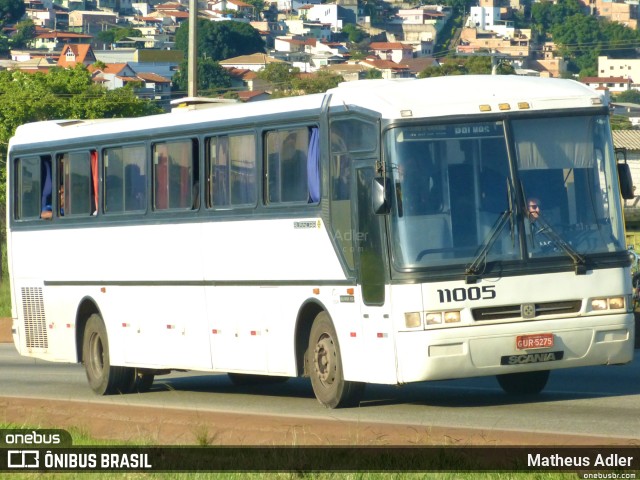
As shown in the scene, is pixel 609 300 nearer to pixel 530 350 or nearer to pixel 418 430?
pixel 530 350

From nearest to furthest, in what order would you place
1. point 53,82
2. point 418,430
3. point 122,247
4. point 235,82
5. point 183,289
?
point 418,430
point 183,289
point 122,247
point 53,82
point 235,82

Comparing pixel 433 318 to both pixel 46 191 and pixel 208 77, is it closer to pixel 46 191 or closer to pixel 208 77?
pixel 46 191

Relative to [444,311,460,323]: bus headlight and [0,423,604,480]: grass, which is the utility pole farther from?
[0,423,604,480]: grass

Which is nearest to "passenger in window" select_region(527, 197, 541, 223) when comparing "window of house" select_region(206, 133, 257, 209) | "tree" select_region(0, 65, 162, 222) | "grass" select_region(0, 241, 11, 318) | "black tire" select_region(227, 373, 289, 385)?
"window of house" select_region(206, 133, 257, 209)

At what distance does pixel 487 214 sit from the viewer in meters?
14.5

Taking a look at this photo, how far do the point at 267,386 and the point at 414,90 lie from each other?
21.3 feet

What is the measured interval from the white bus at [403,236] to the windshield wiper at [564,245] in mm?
13

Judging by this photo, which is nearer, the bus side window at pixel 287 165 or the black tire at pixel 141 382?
the bus side window at pixel 287 165

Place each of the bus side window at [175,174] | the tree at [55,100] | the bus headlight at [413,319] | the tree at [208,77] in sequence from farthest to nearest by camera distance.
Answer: the tree at [208,77], the tree at [55,100], the bus side window at [175,174], the bus headlight at [413,319]

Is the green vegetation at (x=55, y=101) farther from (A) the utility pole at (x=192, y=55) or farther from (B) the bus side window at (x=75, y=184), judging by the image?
(B) the bus side window at (x=75, y=184)

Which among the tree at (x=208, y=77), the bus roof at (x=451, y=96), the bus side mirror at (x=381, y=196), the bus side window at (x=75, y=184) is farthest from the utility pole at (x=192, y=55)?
the tree at (x=208, y=77)

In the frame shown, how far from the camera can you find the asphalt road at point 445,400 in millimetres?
13766

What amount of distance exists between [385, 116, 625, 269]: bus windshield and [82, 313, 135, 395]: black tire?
661 centimetres

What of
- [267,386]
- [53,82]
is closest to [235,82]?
[53,82]
